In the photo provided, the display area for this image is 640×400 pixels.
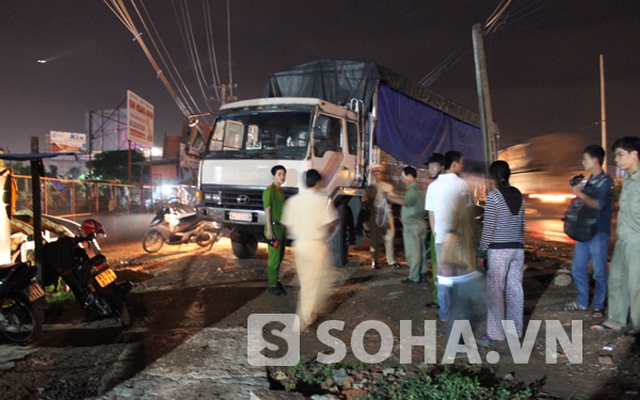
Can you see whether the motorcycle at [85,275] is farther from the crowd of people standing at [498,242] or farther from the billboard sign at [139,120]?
the billboard sign at [139,120]

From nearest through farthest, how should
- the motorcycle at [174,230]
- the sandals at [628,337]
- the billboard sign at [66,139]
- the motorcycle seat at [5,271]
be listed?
the motorcycle seat at [5,271] < the sandals at [628,337] < the motorcycle at [174,230] < the billboard sign at [66,139]

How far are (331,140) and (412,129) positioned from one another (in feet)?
9.08

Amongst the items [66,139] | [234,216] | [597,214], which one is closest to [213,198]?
[234,216]

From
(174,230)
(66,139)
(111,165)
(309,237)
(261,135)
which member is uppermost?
(66,139)

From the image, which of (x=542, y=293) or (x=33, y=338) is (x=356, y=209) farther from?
(x=33, y=338)

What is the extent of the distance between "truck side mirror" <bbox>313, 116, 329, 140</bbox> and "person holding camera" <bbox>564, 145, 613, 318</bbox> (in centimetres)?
365

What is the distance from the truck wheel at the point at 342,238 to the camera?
7.58 m

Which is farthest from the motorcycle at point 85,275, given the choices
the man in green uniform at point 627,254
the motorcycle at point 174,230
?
the man in green uniform at point 627,254

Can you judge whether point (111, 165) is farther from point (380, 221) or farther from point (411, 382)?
point (411, 382)

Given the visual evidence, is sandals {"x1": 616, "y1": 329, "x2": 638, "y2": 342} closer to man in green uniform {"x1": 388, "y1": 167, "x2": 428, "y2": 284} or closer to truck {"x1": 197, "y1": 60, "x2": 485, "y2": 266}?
man in green uniform {"x1": 388, "y1": 167, "x2": 428, "y2": 284}

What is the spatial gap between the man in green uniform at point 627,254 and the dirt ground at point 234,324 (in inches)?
7.7

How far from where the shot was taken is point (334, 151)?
738cm

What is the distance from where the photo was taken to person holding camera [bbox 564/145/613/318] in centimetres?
446

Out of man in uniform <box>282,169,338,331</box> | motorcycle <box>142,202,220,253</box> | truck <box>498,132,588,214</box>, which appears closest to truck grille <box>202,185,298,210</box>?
motorcycle <box>142,202,220,253</box>
